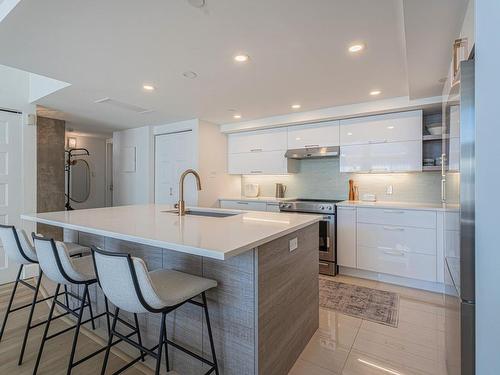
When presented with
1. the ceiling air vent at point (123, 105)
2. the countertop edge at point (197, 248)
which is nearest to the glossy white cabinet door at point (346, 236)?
the countertop edge at point (197, 248)

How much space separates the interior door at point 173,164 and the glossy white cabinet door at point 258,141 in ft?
2.51

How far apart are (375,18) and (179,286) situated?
1995 millimetres

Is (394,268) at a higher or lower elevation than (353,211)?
lower

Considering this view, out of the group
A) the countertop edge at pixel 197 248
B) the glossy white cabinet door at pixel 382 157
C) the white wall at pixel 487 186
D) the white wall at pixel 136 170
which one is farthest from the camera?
the white wall at pixel 136 170

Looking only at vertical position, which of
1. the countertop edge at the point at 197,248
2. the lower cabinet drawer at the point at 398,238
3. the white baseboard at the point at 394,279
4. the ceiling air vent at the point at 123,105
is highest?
the ceiling air vent at the point at 123,105

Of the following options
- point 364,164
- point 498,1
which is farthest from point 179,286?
point 364,164

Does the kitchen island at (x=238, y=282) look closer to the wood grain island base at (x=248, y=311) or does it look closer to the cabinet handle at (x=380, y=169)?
the wood grain island base at (x=248, y=311)

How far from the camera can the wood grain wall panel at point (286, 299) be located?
144 cm

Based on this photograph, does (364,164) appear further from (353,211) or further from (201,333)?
(201,333)

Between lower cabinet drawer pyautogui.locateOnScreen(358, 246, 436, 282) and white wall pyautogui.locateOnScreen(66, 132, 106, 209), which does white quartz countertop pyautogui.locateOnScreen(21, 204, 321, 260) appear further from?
white wall pyautogui.locateOnScreen(66, 132, 106, 209)

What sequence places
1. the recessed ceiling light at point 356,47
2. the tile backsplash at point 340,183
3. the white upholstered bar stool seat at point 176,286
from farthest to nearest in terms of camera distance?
the tile backsplash at point 340,183, the recessed ceiling light at point 356,47, the white upholstered bar stool seat at point 176,286

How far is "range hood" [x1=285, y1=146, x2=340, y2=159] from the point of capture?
3.64m

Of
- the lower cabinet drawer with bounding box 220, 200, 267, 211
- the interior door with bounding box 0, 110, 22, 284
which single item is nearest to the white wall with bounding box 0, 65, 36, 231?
the interior door with bounding box 0, 110, 22, 284

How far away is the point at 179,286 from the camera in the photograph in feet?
4.61
